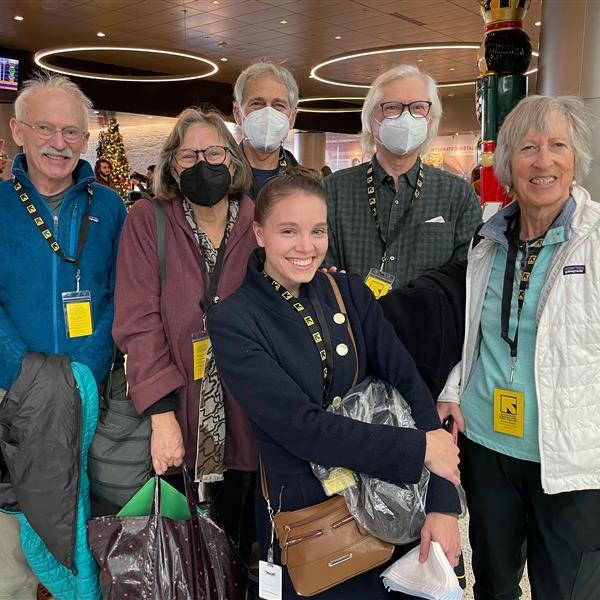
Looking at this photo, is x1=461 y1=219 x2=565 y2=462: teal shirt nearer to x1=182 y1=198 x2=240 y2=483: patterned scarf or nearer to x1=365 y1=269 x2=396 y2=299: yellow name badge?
x1=365 y1=269 x2=396 y2=299: yellow name badge

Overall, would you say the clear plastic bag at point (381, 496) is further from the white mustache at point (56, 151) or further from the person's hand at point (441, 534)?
the white mustache at point (56, 151)

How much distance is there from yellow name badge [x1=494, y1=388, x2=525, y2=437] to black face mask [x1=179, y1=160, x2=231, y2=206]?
38.6 inches

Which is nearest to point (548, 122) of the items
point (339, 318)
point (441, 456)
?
point (339, 318)

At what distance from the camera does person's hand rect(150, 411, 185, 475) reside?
67.9 inches

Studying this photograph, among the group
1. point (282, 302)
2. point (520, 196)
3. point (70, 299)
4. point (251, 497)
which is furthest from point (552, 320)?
point (70, 299)

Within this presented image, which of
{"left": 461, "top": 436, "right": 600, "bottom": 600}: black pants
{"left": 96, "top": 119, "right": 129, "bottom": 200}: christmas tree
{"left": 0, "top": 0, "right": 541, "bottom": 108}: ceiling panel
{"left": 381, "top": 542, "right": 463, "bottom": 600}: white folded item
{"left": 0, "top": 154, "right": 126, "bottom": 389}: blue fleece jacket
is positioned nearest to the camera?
{"left": 381, "top": 542, "right": 463, "bottom": 600}: white folded item

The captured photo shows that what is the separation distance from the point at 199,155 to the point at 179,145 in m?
0.07

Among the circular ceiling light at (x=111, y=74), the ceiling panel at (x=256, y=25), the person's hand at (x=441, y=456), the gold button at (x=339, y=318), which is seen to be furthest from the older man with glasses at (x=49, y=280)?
the circular ceiling light at (x=111, y=74)

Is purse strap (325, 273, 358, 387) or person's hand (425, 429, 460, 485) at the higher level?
purse strap (325, 273, 358, 387)

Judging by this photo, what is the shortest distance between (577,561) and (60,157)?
1915 mm

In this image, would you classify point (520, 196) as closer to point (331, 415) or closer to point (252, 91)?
point (331, 415)

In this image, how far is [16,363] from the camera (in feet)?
5.89

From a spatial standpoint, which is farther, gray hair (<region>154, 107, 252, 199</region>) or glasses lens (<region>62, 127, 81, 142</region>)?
glasses lens (<region>62, 127, 81, 142</region>)

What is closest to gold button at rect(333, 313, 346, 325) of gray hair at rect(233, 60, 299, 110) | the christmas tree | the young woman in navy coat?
the young woman in navy coat
